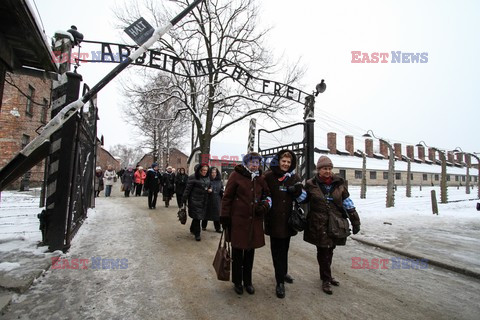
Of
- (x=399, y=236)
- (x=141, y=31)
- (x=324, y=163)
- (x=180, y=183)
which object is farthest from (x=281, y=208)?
(x=180, y=183)

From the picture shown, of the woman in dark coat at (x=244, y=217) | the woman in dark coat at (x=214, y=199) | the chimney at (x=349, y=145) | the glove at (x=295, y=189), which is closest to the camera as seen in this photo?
the woman in dark coat at (x=244, y=217)

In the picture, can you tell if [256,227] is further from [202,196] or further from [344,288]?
[202,196]

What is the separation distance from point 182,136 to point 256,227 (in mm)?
28783

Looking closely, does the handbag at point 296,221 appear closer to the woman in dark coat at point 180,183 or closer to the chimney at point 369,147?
the woman in dark coat at point 180,183

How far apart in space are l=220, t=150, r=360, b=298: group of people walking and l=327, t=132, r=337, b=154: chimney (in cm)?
3580

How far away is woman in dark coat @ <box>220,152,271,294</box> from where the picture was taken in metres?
3.20

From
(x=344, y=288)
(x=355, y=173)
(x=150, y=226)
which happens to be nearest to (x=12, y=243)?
(x=150, y=226)

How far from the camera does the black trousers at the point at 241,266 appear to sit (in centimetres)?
330

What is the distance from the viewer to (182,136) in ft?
101

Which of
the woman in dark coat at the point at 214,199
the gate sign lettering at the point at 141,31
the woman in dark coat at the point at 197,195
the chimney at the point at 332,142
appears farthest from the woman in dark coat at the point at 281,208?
the chimney at the point at 332,142

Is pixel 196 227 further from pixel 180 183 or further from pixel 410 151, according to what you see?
pixel 410 151

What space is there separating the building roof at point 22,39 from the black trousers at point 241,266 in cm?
365

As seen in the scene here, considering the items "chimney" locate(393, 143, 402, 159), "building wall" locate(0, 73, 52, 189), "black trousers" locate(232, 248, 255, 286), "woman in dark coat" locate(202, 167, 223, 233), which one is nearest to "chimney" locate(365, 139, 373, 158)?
"chimney" locate(393, 143, 402, 159)

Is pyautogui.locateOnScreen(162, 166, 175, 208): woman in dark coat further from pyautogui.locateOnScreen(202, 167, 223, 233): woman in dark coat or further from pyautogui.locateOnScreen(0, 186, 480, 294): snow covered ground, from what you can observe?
pyautogui.locateOnScreen(202, 167, 223, 233): woman in dark coat
